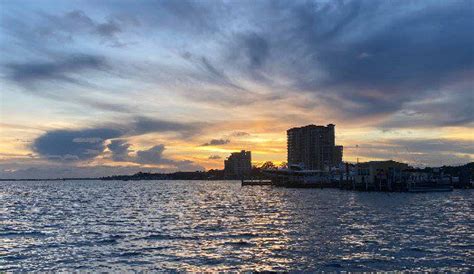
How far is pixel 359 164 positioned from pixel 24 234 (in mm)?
153127

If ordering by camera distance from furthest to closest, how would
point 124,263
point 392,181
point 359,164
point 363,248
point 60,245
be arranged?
point 359,164
point 392,181
point 60,245
point 363,248
point 124,263

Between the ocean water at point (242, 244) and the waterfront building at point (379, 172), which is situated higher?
the waterfront building at point (379, 172)

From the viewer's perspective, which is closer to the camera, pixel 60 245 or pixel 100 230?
pixel 60 245

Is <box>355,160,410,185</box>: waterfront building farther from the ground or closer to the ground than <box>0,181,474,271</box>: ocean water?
farther from the ground

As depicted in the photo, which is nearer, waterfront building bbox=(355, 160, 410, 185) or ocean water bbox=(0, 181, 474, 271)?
ocean water bbox=(0, 181, 474, 271)

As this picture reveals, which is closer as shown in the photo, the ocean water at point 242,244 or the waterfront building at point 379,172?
the ocean water at point 242,244

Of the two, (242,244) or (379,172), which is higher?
(379,172)

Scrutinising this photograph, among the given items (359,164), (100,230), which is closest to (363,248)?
(100,230)

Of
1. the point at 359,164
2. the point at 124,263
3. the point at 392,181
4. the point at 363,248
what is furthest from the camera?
the point at 359,164

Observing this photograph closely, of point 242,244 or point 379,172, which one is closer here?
point 242,244

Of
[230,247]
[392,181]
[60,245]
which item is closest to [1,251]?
[60,245]

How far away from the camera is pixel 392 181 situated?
15788 cm

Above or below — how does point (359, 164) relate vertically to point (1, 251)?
above

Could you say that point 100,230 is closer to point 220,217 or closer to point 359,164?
point 220,217
